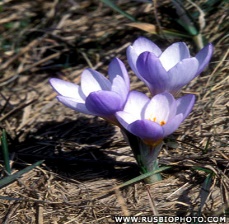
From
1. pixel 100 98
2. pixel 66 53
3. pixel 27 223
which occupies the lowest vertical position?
pixel 27 223

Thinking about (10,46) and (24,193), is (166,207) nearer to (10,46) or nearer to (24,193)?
(24,193)

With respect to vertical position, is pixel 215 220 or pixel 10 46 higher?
pixel 10 46

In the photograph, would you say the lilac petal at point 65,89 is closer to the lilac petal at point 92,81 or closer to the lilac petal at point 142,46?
the lilac petal at point 92,81

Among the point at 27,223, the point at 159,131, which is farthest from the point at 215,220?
the point at 27,223

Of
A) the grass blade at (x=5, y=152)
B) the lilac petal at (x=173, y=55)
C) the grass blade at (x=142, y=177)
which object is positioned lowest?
the grass blade at (x=142, y=177)

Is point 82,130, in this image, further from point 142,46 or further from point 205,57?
point 205,57

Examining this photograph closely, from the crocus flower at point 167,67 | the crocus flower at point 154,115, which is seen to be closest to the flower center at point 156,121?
the crocus flower at point 154,115

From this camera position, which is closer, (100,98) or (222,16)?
(100,98)
